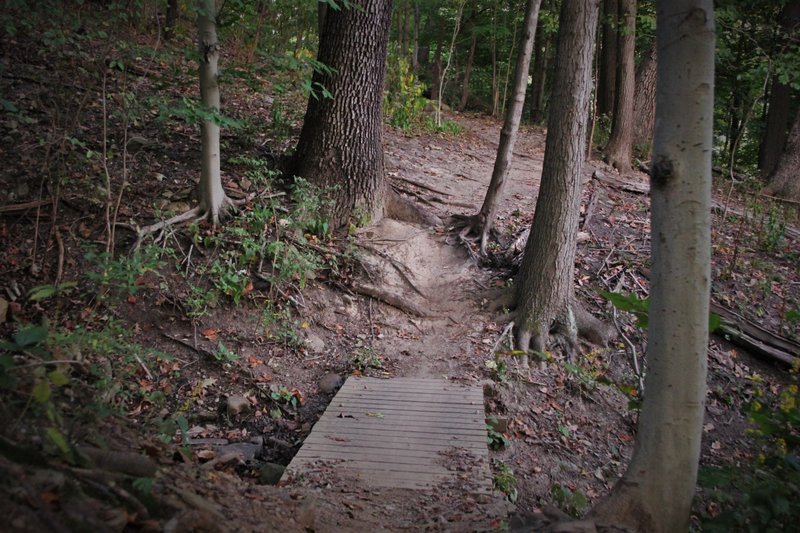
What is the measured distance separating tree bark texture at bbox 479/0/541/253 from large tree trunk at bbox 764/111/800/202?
7702 mm

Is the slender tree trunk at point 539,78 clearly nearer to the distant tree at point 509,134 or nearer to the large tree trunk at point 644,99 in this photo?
the large tree trunk at point 644,99

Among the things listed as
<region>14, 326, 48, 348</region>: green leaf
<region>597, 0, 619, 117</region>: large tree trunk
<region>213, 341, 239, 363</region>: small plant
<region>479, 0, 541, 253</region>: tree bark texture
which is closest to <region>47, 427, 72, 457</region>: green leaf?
Answer: <region>14, 326, 48, 348</region>: green leaf

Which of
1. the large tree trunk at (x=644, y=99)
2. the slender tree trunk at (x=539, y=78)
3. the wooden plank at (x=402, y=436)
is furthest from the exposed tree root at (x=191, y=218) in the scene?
the slender tree trunk at (x=539, y=78)

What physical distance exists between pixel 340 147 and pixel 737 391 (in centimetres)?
604

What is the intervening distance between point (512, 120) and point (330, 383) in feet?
14.4

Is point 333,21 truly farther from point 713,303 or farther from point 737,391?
point 737,391

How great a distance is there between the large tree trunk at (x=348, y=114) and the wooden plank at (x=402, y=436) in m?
3.05

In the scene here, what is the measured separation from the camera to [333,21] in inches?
320

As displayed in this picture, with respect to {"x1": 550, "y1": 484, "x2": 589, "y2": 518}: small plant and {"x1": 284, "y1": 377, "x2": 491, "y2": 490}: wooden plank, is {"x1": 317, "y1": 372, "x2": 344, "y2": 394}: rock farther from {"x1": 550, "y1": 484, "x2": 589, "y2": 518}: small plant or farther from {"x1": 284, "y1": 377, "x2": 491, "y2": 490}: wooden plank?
{"x1": 550, "y1": 484, "x2": 589, "y2": 518}: small plant

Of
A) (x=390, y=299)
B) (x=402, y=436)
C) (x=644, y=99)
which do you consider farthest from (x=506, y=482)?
(x=644, y=99)

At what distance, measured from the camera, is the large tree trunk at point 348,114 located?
26.6ft

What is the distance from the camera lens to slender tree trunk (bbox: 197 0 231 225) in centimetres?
665

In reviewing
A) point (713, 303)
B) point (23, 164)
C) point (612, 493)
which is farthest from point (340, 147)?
point (612, 493)

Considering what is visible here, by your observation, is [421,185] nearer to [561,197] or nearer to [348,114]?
[348,114]
